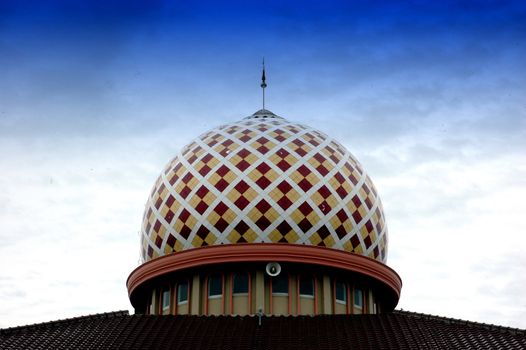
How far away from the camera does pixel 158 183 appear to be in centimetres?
2905

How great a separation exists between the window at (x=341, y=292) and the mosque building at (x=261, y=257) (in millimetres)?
66

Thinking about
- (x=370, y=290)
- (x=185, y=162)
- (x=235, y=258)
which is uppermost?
(x=185, y=162)

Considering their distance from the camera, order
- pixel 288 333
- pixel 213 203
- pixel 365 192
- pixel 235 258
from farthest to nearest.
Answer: pixel 365 192
pixel 213 203
pixel 235 258
pixel 288 333

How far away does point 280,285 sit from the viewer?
2545 centimetres

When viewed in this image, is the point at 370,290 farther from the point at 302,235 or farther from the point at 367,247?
the point at 302,235

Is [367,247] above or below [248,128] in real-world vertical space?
below

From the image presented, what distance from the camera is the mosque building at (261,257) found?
22.2 meters

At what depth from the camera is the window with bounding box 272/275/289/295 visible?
2536 centimetres

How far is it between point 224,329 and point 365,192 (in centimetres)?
865

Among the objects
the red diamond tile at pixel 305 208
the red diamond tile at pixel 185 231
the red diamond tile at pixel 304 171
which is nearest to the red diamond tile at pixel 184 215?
the red diamond tile at pixel 185 231

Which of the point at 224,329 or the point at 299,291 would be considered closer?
the point at 224,329

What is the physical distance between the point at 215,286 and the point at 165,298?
7.67 ft

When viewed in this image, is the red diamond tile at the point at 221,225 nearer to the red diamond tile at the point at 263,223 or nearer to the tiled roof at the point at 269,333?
the red diamond tile at the point at 263,223

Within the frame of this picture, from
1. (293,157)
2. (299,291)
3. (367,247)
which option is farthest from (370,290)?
(293,157)
